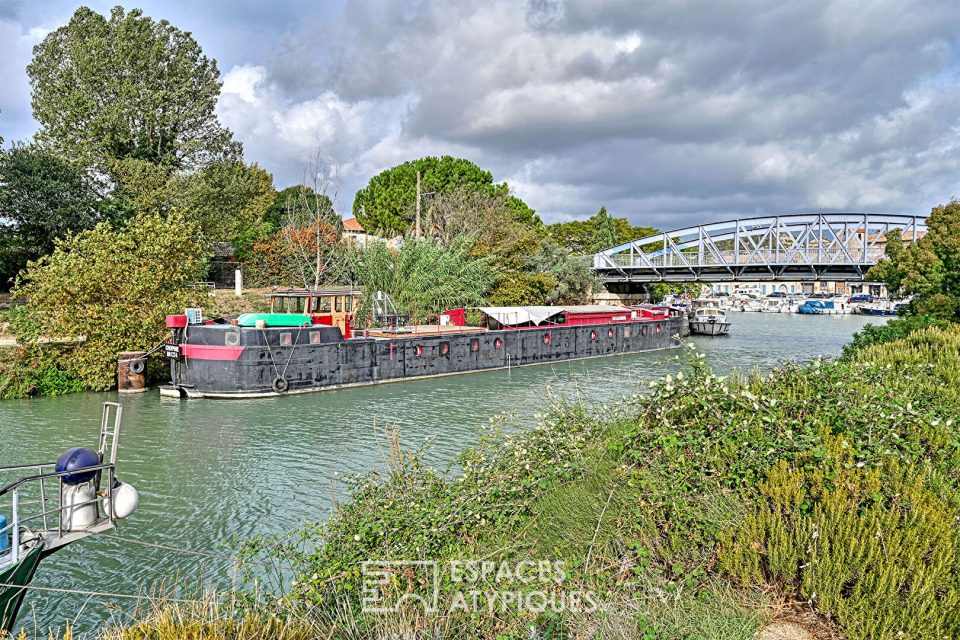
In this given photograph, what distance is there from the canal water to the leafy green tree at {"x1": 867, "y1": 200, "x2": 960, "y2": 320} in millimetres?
10944

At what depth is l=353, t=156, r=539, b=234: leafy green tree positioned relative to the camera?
5266 cm

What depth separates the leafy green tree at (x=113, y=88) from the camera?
1284 inches

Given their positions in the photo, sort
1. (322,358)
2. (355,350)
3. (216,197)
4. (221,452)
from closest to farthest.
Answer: (221,452) → (322,358) → (355,350) → (216,197)

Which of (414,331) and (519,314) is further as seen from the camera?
(519,314)

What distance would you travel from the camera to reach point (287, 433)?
695 inches

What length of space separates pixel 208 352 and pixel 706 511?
65.2ft

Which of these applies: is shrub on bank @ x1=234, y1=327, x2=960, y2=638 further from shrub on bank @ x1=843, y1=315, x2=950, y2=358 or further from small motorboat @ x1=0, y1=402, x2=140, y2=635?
shrub on bank @ x1=843, y1=315, x2=950, y2=358

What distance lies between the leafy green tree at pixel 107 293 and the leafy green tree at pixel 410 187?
27772 millimetres

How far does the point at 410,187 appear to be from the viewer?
53.3 metres

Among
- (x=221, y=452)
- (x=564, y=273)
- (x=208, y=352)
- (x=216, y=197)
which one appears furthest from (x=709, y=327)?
(x=221, y=452)

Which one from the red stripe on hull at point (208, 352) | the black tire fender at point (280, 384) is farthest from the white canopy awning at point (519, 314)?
the red stripe on hull at point (208, 352)

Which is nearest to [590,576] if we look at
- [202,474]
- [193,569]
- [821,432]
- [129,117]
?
[821,432]

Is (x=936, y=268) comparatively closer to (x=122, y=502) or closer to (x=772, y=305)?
(x=122, y=502)

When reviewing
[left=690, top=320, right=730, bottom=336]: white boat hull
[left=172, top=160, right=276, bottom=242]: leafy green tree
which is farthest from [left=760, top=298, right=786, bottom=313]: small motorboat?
[left=172, top=160, right=276, bottom=242]: leafy green tree
